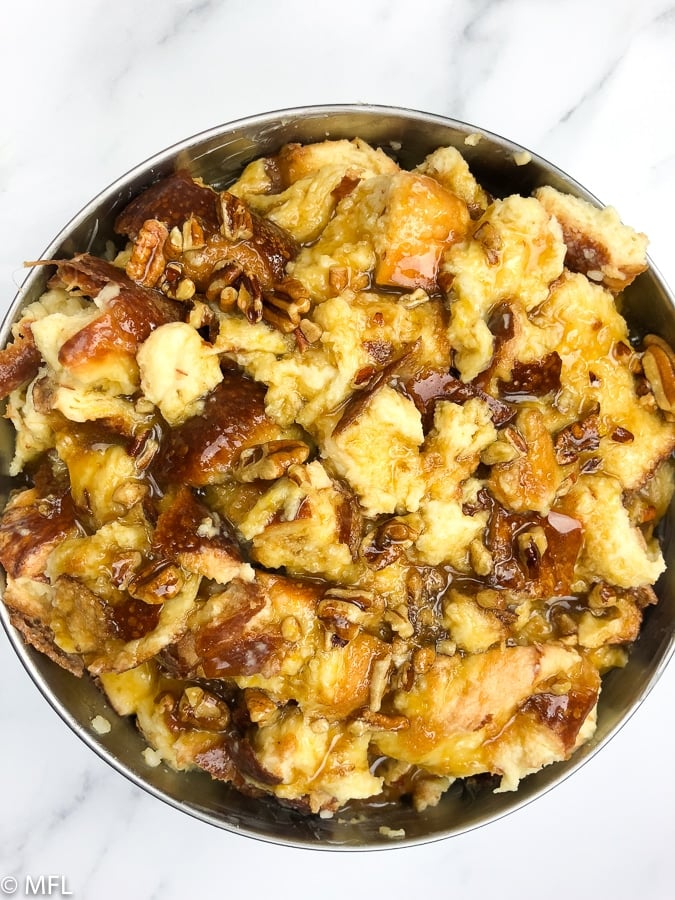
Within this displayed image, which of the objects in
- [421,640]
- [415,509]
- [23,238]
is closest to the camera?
[415,509]

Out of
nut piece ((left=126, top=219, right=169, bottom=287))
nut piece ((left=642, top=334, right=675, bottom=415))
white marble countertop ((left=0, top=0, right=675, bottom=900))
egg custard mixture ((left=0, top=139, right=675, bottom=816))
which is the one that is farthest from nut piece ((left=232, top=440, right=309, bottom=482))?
white marble countertop ((left=0, top=0, right=675, bottom=900))

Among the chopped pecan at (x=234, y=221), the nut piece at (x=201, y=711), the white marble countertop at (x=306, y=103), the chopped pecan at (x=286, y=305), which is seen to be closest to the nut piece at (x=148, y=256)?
the chopped pecan at (x=234, y=221)

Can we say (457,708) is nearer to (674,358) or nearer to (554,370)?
(554,370)

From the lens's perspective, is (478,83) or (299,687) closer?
(299,687)

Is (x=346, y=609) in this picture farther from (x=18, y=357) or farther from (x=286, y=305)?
A: (x=18, y=357)

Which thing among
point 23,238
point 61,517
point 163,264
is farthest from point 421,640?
point 23,238

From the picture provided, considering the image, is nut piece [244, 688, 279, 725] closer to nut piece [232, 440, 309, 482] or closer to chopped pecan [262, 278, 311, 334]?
nut piece [232, 440, 309, 482]
